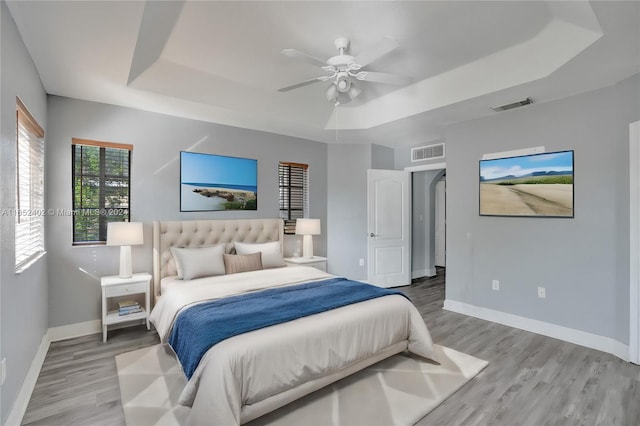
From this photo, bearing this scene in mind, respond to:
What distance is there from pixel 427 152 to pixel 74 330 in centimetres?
553

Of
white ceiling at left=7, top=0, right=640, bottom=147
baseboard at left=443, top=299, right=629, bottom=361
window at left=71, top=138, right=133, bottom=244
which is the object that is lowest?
baseboard at left=443, top=299, right=629, bottom=361

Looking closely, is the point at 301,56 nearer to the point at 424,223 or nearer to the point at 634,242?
the point at 634,242

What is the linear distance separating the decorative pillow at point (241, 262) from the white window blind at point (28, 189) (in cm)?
179

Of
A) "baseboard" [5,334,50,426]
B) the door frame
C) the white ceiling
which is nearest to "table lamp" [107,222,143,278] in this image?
"baseboard" [5,334,50,426]

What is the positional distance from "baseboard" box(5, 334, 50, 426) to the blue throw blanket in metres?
0.97

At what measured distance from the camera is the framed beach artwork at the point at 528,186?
Answer: 3598mm

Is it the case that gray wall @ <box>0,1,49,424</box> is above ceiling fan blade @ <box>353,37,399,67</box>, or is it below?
below

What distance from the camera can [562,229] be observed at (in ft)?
11.9

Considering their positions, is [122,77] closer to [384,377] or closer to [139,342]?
[139,342]

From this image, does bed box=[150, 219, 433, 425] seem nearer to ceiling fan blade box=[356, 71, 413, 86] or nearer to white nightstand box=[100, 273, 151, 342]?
white nightstand box=[100, 273, 151, 342]

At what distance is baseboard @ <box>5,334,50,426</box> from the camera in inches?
81.7

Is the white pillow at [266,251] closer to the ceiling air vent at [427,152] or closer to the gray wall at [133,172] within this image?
the gray wall at [133,172]

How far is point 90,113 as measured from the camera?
366 cm

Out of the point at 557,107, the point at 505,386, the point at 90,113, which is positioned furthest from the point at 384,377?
the point at 90,113
